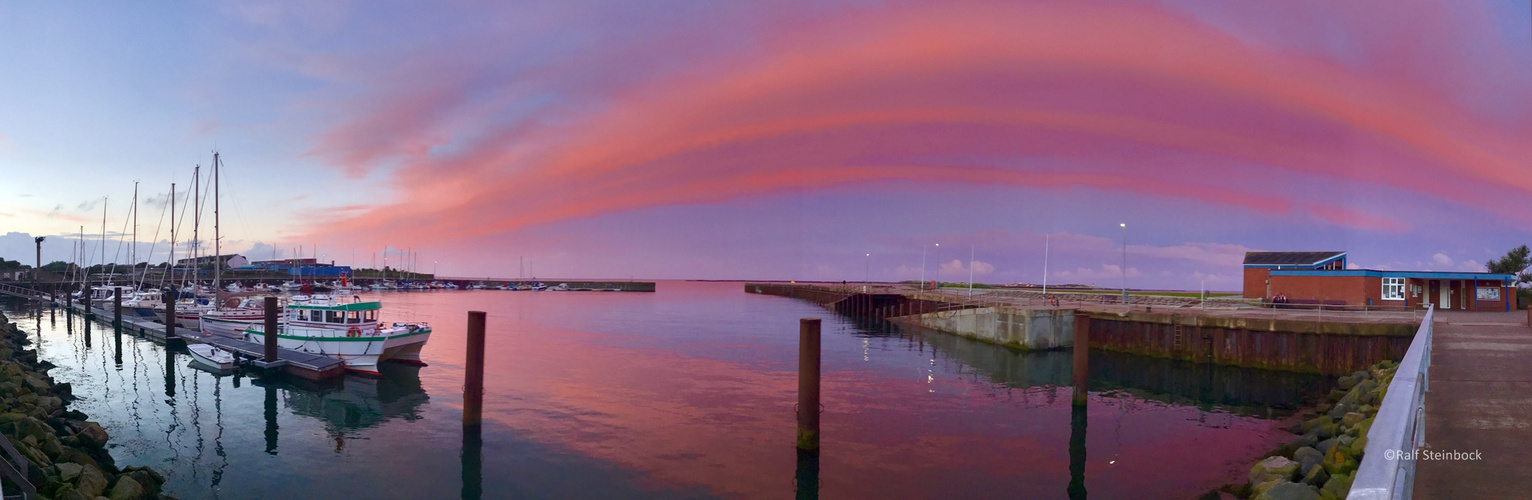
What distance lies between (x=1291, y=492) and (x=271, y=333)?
129 ft

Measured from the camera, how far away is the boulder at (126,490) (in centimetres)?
1445

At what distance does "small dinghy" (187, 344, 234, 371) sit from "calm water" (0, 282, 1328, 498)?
802 millimetres

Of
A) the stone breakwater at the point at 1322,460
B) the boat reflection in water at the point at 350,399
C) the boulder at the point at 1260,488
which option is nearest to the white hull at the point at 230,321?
the boat reflection in water at the point at 350,399

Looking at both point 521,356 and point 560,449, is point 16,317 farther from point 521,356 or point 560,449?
point 560,449

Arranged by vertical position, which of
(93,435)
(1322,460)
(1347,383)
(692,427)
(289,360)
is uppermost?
(1322,460)

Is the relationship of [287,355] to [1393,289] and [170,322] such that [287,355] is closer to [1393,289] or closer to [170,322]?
[170,322]

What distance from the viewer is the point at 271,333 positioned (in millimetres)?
34812

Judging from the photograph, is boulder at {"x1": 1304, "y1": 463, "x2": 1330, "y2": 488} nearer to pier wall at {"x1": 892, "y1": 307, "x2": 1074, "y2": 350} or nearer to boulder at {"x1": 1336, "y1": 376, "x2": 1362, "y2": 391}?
boulder at {"x1": 1336, "y1": 376, "x2": 1362, "y2": 391}

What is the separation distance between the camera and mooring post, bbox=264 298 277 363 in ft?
112

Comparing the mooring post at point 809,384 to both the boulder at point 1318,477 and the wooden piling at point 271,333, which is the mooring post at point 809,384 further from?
the wooden piling at point 271,333

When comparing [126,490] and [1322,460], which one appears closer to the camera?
[1322,460]

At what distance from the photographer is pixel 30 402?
850 inches

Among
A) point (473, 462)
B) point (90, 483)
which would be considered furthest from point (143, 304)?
point (90, 483)

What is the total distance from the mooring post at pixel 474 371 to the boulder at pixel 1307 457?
65.3 feet
